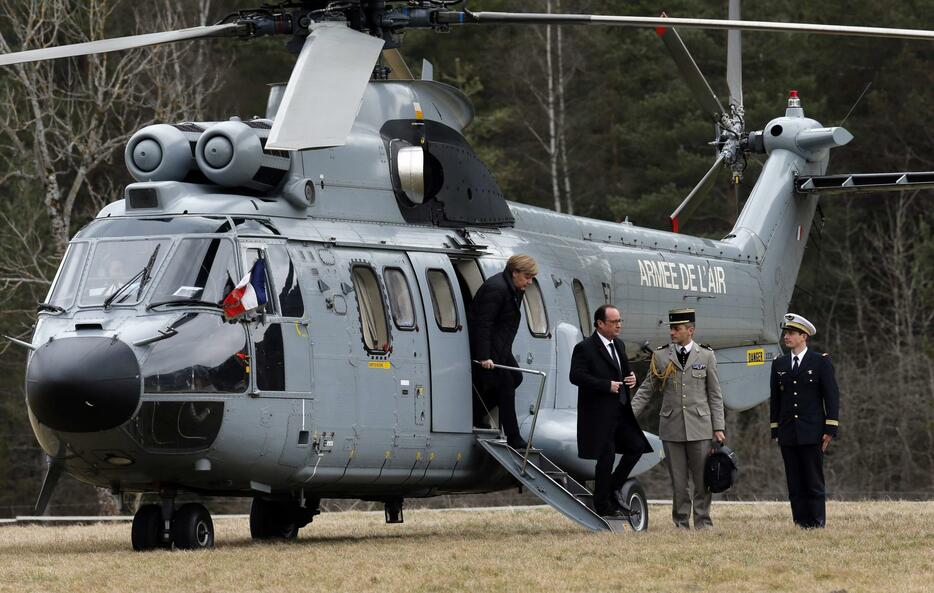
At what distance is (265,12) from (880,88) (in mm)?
28000

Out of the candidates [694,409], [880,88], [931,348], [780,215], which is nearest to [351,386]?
[694,409]

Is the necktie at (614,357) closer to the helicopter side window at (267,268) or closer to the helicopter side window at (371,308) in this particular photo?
the helicopter side window at (371,308)

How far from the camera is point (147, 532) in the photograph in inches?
459

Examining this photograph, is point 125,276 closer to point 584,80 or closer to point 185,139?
point 185,139

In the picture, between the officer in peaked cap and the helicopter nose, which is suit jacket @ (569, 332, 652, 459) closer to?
the officer in peaked cap

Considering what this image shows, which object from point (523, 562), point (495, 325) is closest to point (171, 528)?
point (523, 562)

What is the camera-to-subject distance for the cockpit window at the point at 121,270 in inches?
448

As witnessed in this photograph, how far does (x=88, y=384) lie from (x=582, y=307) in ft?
18.8

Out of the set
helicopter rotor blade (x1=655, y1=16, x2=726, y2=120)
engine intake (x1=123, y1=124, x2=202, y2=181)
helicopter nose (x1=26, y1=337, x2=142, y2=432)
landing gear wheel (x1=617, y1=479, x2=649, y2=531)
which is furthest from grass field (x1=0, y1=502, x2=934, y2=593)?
helicopter rotor blade (x1=655, y1=16, x2=726, y2=120)

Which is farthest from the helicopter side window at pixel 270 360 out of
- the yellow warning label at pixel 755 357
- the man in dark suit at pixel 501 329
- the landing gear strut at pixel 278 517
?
the yellow warning label at pixel 755 357

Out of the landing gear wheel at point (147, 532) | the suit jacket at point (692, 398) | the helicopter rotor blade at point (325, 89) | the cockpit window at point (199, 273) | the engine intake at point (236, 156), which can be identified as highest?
the helicopter rotor blade at point (325, 89)

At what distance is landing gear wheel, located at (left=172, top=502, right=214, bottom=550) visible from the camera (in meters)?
11.6

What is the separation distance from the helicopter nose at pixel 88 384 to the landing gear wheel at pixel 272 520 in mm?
2844

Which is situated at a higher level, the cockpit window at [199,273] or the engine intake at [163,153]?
the engine intake at [163,153]
